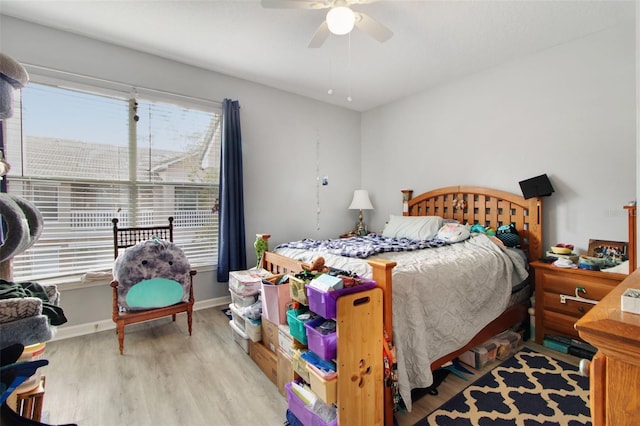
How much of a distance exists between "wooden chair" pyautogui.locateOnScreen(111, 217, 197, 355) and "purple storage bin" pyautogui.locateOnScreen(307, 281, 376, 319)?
1567 millimetres

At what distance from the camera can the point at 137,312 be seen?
237cm

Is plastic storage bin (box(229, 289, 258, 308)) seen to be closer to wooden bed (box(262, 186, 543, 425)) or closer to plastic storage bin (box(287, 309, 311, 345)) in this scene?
wooden bed (box(262, 186, 543, 425))

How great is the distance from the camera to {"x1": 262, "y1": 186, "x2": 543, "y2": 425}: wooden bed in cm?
156

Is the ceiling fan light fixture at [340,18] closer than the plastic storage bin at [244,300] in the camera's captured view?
Yes

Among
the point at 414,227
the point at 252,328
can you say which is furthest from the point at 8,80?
the point at 414,227

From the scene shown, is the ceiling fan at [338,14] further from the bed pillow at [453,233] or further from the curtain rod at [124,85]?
the bed pillow at [453,233]

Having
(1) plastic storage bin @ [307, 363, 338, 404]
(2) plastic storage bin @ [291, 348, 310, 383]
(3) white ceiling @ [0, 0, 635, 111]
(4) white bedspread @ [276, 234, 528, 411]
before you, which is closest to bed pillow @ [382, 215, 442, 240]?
(4) white bedspread @ [276, 234, 528, 411]

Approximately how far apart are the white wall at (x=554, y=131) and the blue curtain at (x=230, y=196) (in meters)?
2.35

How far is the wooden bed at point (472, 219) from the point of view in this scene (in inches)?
61.3

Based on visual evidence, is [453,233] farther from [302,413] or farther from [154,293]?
[154,293]

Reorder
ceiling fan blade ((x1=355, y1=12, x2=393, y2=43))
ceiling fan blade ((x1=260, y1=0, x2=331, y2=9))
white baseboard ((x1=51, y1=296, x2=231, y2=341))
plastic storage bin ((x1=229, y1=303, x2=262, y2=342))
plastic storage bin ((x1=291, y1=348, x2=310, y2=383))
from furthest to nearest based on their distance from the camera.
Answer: white baseboard ((x1=51, y1=296, x2=231, y2=341)), plastic storage bin ((x1=229, y1=303, x2=262, y2=342)), ceiling fan blade ((x1=355, y1=12, x2=393, y2=43)), ceiling fan blade ((x1=260, y1=0, x2=331, y2=9)), plastic storage bin ((x1=291, y1=348, x2=310, y2=383))

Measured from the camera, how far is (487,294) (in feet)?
7.24

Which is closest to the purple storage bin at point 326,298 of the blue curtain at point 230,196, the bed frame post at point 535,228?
the blue curtain at point 230,196

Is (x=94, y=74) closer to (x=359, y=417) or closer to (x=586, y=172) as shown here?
(x=359, y=417)
